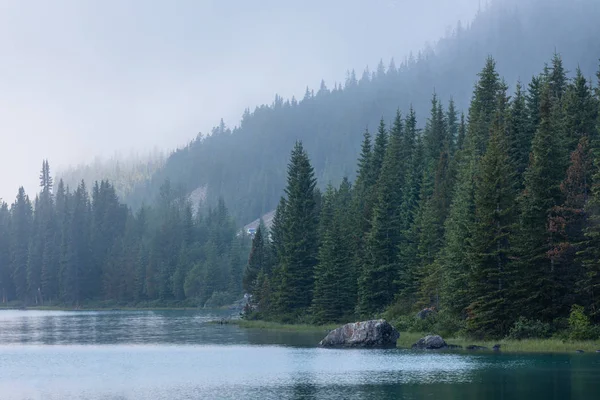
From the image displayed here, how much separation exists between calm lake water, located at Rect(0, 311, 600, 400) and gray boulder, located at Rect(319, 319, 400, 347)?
2.59 meters

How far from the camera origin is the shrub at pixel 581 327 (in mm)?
63688

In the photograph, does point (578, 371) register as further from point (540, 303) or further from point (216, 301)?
point (216, 301)

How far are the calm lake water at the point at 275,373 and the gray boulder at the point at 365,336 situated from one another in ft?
8.50

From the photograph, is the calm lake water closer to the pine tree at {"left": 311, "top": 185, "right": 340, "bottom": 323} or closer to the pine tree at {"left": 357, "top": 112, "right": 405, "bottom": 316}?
the pine tree at {"left": 357, "top": 112, "right": 405, "bottom": 316}

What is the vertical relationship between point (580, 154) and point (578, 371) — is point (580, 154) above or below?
above

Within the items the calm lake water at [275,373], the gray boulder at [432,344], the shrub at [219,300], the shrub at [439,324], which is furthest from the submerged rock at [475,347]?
the shrub at [219,300]

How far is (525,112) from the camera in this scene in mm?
94875

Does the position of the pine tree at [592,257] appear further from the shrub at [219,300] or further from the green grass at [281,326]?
the shrub at [219,300]

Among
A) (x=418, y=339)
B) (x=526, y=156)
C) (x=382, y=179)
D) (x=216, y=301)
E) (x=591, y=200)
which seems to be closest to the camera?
(x=591, y=200)

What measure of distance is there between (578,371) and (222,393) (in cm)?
2400

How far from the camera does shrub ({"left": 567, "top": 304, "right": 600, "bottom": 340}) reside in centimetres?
6369

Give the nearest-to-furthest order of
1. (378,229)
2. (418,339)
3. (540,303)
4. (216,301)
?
(540,303)
(418,339)
(378,229)
(216,301)

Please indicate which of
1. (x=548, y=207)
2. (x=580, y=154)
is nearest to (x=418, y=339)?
(x=548, y=207)

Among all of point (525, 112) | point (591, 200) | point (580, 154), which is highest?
point (525, 112)
